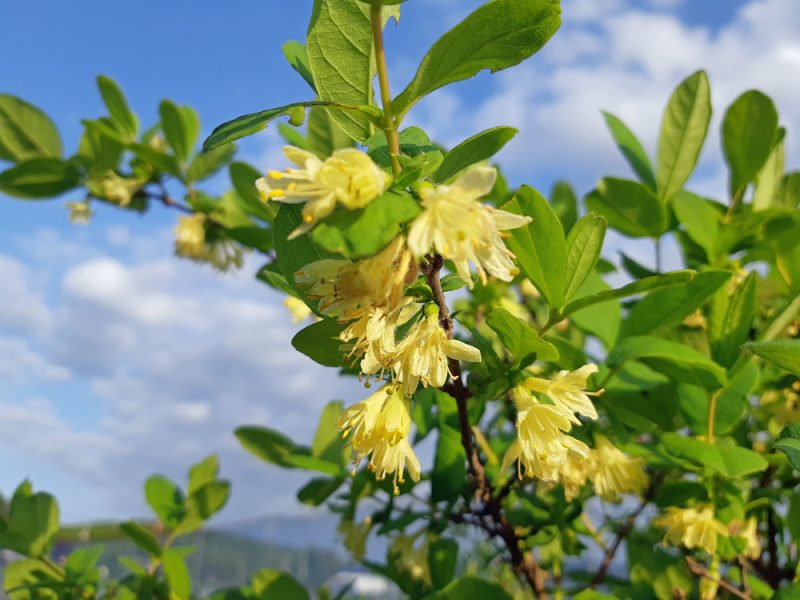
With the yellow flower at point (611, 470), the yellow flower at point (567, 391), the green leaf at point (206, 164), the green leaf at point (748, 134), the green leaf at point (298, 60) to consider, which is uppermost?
the green leaf at point (206, 164)

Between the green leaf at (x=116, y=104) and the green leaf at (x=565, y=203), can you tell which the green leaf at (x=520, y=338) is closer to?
the green leaf at (x=565, y=203)

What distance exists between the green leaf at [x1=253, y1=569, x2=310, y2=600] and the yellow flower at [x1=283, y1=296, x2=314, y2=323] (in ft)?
2.03

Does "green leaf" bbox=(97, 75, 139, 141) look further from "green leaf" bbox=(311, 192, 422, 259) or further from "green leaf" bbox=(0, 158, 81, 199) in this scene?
Answer: "green leaf" bbox=(311, 192, 422, 259)

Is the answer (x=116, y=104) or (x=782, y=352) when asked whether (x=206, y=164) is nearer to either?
(x=116, y=104)

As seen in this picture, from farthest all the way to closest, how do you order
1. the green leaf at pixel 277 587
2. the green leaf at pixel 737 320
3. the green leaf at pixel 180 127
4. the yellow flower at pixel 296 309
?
1. the green leaf at pixel 180 127
2. the yellow flower at pixel 296 309
3. the green leaf at pixel 277 587
4. the green leaf at pixel 737 320

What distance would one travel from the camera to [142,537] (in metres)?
1.71

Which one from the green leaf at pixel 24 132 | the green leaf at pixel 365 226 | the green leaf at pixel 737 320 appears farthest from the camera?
the green leaf at pixel 24 132

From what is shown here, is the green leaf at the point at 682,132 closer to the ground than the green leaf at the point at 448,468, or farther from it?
farther from it

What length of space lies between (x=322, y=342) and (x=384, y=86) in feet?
1.17

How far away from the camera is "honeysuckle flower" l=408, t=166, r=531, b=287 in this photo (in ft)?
2.46

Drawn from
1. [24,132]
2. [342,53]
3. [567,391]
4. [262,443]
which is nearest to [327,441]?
[262,443]

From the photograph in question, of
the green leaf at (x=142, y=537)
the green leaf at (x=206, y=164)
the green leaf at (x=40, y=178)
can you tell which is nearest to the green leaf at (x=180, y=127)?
the green leaf at (x=206, y=164)

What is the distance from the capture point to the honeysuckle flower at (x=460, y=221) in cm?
75

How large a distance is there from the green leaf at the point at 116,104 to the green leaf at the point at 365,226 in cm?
170
